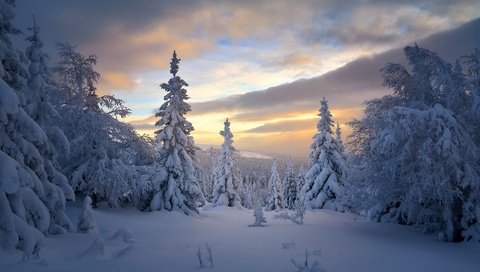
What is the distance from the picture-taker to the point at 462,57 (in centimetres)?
1848

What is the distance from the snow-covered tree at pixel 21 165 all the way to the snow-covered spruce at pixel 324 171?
87.1 ft

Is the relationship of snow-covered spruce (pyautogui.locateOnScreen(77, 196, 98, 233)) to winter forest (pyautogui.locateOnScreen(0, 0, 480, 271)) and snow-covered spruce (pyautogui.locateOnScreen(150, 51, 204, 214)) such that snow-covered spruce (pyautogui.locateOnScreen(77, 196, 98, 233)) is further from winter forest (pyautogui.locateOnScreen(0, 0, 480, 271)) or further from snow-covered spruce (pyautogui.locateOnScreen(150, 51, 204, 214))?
snow-covered spruce (pyautogui.locateOnScreen(150, 51, 204, 214))

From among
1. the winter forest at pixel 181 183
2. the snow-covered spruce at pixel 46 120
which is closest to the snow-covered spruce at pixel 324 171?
the winter forest at pixel 181 183

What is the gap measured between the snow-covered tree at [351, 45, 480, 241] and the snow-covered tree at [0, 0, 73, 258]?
13.7 meters

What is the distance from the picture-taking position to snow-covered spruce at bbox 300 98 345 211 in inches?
1405

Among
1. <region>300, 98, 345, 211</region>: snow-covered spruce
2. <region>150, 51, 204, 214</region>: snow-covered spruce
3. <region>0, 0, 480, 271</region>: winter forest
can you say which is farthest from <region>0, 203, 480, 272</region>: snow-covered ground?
<region>300, 98, 345, 211</region>: snow-covered spruce

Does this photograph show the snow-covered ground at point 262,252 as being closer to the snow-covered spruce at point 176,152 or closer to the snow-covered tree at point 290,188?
the snow-covered spruce at point 176,152

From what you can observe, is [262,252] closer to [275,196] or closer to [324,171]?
[324,171]

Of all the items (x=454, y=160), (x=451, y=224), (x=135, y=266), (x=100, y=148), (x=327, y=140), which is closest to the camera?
(x=135, y=266)

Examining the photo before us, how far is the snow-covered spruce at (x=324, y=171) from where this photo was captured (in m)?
35.7

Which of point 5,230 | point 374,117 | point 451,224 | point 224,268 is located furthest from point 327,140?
point 5,230

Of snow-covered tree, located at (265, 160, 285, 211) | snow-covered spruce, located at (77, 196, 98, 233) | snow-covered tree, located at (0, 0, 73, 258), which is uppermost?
snow-covered tree, located at (0, 0, 73, 258)

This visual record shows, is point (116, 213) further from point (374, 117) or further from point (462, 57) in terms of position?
point (462, 57)

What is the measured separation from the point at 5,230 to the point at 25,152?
275cm
